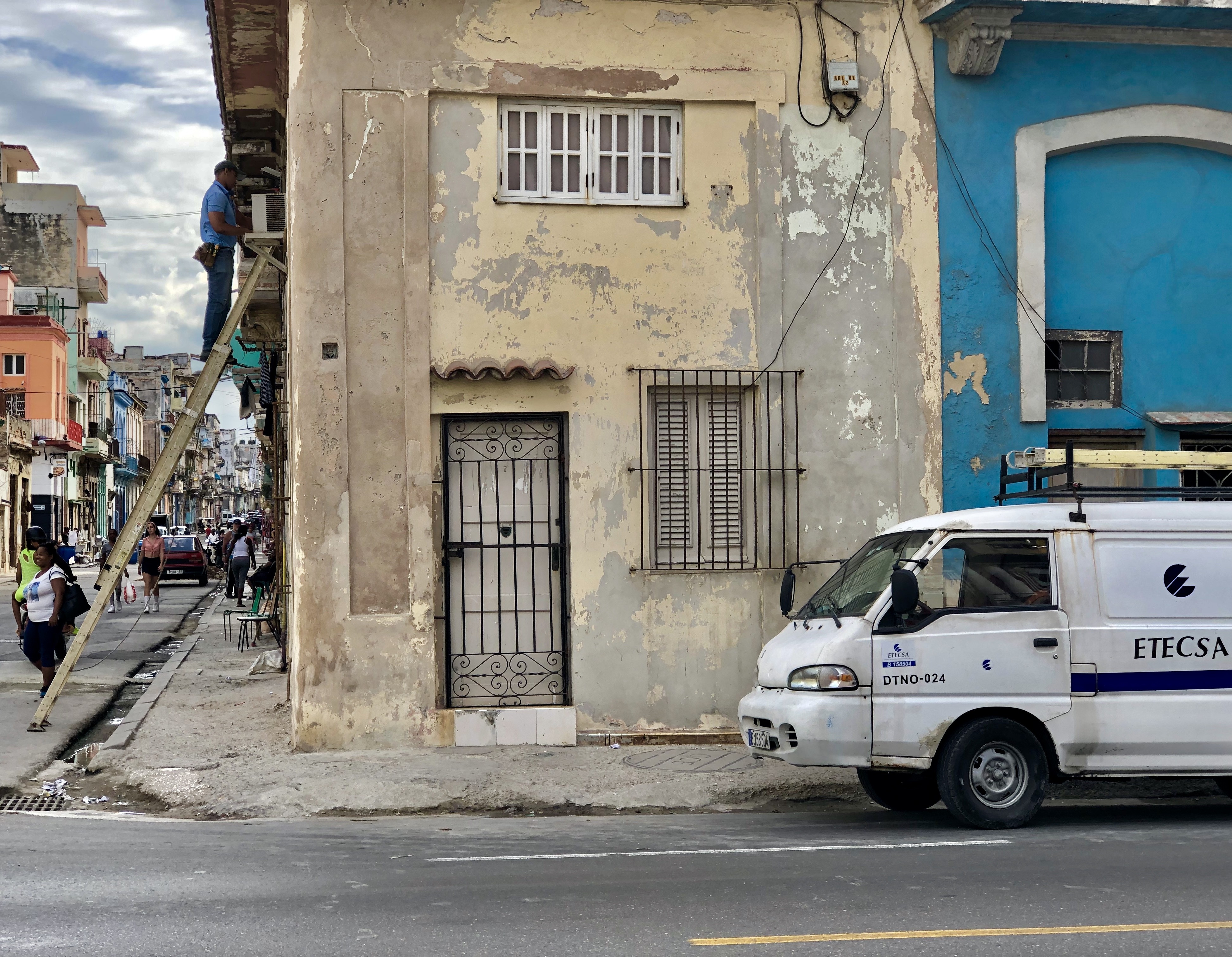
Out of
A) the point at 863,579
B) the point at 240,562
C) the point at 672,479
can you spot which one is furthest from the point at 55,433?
the point at 863,579

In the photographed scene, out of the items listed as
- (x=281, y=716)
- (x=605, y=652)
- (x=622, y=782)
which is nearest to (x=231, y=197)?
(x=281, y=716)

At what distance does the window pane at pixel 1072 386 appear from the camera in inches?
511

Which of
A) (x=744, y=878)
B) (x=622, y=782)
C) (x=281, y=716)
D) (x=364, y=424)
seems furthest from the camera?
(x=281, y=716)

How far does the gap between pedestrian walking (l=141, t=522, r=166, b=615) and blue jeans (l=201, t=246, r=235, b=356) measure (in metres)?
15.6

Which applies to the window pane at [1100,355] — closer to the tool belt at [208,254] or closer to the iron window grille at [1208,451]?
the iron window grille at [1208,451]

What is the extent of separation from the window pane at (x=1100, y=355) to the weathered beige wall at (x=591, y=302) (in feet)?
5.29

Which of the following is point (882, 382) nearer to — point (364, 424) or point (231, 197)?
point (364, 424)

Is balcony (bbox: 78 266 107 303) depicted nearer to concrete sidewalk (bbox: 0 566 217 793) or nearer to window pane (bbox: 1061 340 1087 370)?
concrete sidewalk (bbox: 0 566 217 793)

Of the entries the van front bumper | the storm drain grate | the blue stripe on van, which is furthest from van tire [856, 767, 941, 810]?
the storm drain grate

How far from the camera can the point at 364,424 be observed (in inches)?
462

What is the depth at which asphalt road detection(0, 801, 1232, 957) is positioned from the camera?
5727mm

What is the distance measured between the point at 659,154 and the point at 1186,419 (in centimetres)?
536

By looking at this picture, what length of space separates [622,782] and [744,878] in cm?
343

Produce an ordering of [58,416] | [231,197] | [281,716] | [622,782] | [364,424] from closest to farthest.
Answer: [622,782], [364,424], [281,716], [231,197], [58,416]
